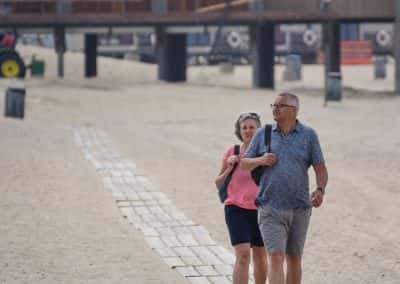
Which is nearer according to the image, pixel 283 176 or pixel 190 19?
pixel 283 176

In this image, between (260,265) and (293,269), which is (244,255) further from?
(293,269)

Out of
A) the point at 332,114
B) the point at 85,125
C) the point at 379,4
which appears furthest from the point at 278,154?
the point at 379,4

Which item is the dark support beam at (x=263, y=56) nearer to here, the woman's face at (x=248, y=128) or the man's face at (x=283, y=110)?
the woman's face at (x=248, y=128)

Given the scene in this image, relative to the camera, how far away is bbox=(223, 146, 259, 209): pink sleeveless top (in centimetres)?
711

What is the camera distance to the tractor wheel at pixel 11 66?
126ft

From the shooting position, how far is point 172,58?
1711 inches

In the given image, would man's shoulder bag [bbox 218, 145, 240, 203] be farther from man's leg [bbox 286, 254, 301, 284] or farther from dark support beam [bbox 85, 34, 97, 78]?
dark support beam [bbox 85, 34, 97, 78]

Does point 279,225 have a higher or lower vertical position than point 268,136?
lower

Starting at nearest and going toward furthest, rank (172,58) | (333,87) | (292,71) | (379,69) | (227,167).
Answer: (227,167), (333,87), (172,58), (292,71), (379,69)

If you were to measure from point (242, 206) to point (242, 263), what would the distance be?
0.36m

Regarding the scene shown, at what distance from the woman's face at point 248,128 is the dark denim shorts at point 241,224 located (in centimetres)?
45

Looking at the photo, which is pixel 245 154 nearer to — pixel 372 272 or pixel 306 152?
pixel 306 152

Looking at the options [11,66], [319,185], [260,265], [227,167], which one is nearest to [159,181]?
[260,265]

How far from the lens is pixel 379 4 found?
37.1 metres
